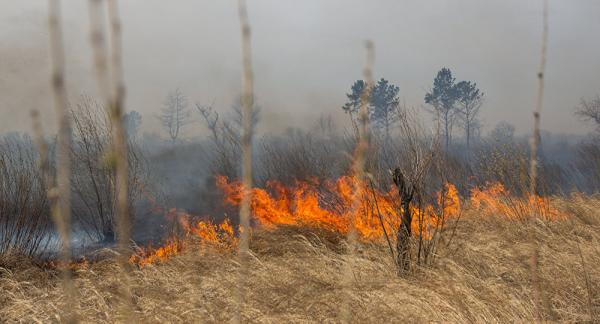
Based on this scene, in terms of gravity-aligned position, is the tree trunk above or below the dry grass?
above

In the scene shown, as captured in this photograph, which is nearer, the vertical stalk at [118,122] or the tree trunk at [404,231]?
the vertical stalk at [118,122]

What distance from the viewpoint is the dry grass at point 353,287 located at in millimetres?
3795

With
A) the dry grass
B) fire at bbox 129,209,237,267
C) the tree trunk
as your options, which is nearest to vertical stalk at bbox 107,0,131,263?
the dry grass

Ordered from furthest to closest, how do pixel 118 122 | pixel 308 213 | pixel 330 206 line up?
pixel 330 206 → pixel 308 213 → pixel 118 122

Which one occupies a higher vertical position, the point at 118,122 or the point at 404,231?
the point at 118,122

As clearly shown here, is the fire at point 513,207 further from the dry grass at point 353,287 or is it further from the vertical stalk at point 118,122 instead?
the vertical stalk at point 118,122

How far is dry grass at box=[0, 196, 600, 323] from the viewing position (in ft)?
12.5

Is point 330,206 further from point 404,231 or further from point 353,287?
point 353,287

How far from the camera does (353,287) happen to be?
Answer: 441 cm

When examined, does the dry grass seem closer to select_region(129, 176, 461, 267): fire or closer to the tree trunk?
the tree trunk

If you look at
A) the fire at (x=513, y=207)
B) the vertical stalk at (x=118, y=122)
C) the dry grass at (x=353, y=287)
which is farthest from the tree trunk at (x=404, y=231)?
the vertical stalk at (x=118, y=122)

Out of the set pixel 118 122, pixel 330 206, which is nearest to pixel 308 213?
pixel 330 206

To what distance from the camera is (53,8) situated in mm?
595

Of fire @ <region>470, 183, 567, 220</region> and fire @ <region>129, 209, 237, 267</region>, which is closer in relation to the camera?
fire @ <region>129, 209, 237, 267</region>
